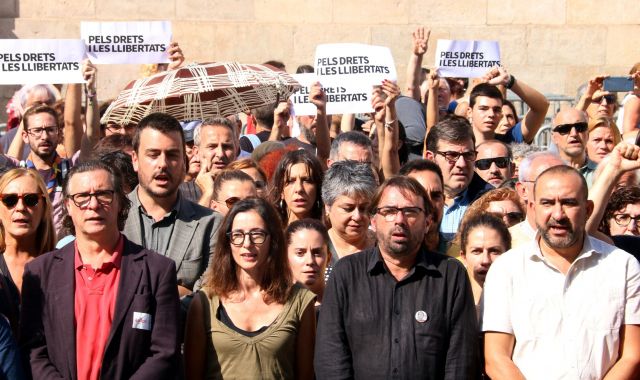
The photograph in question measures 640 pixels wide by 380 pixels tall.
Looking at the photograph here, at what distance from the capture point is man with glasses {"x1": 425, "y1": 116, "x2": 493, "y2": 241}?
28.1ft

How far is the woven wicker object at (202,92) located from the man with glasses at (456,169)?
4.25 ft

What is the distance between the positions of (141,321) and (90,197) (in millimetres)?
674

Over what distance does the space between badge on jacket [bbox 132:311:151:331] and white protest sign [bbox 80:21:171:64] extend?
4.72 metres

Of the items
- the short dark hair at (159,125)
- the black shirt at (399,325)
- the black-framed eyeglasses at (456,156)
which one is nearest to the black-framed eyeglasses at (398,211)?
the black shirt at (399,325)

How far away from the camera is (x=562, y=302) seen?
6.36 meters

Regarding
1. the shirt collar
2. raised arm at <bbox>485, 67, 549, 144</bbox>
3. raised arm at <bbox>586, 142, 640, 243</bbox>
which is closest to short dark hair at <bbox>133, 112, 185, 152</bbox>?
the shirt collar

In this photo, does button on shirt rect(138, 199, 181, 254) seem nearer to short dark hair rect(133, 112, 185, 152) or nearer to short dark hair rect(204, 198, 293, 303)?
short dark hair rect(133, 112, 185, 152)

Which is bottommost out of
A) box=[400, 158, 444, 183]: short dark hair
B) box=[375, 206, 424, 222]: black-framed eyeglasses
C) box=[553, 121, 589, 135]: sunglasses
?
box=[375, 206, 424, 222]: black-framed eyeglasses

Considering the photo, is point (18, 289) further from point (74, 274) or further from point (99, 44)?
point (99, 44)

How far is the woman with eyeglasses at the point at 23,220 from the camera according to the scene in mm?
7012

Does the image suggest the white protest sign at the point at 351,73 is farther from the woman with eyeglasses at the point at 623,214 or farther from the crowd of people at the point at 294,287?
the crowd of people at the point at 294,287

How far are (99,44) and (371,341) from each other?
521 centimetres

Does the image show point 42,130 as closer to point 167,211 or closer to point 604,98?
point 167,211

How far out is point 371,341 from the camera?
20.8ft
